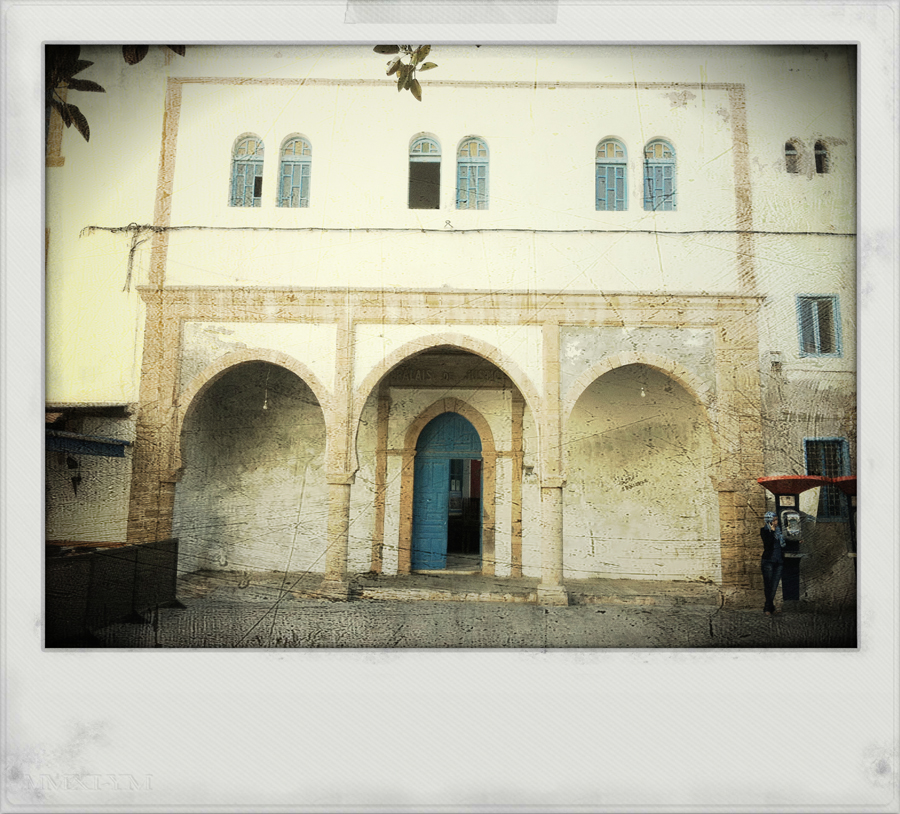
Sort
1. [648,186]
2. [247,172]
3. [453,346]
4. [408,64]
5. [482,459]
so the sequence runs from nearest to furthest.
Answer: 1. [408,64]
2. [648,186]
3. [247,172]
4. [453,346]
5. [482,459]

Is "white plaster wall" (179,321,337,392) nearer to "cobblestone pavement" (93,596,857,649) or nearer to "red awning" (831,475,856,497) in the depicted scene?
"cobblestone pavement" (93,596,857,649)

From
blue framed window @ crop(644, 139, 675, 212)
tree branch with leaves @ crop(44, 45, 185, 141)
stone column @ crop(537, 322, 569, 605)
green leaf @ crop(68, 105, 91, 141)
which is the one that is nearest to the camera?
tree branch with leaves @ crop(44, 45, 185, 141)

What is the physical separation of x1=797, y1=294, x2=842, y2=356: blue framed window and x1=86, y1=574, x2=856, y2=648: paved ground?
1.29 metres

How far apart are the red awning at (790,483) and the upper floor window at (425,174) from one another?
7.55 feet

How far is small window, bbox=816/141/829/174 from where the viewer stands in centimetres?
301

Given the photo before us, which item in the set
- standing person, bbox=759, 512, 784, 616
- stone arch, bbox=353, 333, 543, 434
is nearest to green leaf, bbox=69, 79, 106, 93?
stone arch, bbox=353, 333, 543, 434

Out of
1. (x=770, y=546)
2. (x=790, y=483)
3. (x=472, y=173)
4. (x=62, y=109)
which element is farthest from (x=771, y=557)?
(x=62, y=109)

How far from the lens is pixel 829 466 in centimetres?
299

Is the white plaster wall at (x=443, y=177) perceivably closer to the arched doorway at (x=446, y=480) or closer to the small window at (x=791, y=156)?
the small window at (x=791, y=156)

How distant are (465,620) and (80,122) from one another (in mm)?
3213

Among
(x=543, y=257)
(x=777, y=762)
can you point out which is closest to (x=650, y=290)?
(x=543, y=257)

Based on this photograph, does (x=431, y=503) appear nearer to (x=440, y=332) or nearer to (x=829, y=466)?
(x=440, y=332)

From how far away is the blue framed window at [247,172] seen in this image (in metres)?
3.21

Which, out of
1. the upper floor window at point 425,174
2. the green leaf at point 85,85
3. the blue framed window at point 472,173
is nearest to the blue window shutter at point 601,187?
the blue framed window at point 472,173
